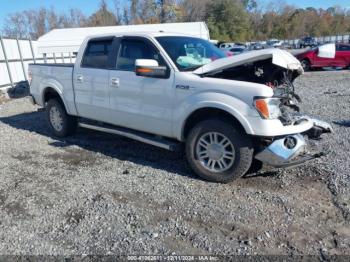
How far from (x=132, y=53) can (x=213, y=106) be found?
179 cm

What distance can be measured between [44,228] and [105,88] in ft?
8.58

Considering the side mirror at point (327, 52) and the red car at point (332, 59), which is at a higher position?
the side mirror at point (327, 52)

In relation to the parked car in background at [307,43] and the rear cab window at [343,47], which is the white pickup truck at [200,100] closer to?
the rear cab window at [343,47]

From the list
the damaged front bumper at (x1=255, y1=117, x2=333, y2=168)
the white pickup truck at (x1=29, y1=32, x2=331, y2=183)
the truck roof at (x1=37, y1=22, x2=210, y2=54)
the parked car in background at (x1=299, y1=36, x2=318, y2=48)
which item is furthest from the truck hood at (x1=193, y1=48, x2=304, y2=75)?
the parked car in background at (x1=299, y1=36, x2=318, y2=48)

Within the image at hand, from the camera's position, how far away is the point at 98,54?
5.62m

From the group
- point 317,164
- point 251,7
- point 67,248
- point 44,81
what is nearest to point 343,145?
point 317,164

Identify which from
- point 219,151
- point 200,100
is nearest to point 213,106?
point 200,100

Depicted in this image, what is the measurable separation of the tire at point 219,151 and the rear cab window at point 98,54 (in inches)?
80.9

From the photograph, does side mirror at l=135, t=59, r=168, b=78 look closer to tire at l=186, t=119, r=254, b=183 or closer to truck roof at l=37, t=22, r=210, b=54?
tire at l=186, t=119, r=254, b=183

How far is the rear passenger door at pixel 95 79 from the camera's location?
5.38 metres

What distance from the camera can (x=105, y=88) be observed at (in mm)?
5363

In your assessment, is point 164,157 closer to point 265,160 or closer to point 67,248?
point 265,160

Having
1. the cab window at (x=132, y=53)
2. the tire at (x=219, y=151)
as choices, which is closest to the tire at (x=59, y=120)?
the cab window at (x=132, y=53)

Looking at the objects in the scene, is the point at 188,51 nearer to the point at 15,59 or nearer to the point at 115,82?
A: the point at 115,82
